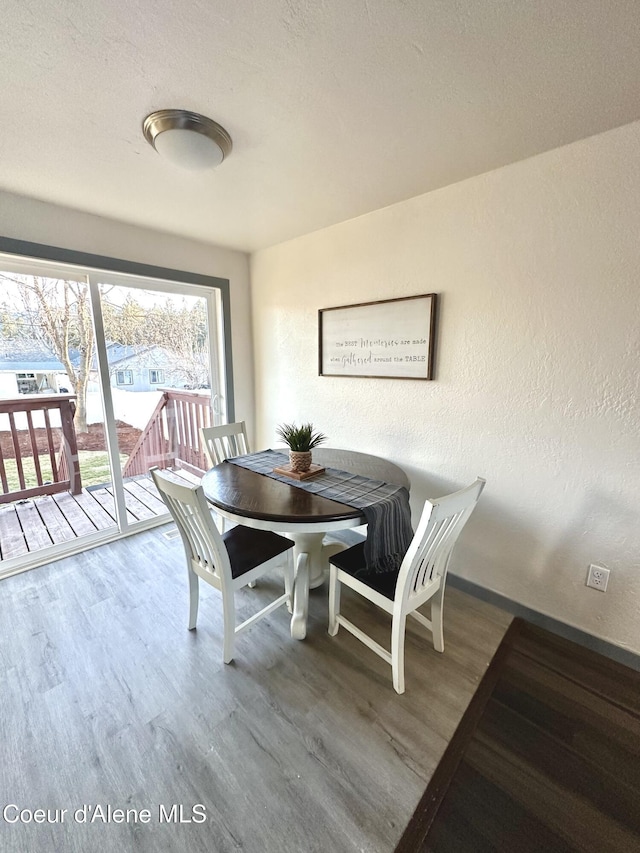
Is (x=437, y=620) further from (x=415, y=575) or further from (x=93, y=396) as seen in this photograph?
(x=93, y=396)

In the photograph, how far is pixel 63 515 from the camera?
269cm

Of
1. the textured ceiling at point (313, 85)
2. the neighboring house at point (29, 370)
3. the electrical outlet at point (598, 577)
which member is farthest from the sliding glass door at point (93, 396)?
the electrical outlet at point (598, 577)

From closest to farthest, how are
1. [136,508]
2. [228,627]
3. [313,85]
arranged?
[313,85] → [228,627] → [136,508]

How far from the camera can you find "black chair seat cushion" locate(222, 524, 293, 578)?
5.15 ft

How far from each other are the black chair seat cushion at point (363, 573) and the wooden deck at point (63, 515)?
197 cm

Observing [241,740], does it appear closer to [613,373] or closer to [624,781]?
[624,781]

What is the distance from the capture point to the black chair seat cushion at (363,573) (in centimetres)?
146

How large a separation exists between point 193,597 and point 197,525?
1.85ft

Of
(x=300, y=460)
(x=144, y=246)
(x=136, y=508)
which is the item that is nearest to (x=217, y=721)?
(x=300, y=460)

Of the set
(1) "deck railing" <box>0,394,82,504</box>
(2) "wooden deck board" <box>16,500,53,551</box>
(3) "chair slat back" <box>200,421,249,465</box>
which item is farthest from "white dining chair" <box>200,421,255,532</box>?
(2) "wooden deck board" <box>16,500,53,551</box>

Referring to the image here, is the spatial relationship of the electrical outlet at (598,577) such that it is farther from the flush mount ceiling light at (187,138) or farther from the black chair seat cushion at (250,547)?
the flush mount ceiling light at (187,138)

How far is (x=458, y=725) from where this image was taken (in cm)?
131

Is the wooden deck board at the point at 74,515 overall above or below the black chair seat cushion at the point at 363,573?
below

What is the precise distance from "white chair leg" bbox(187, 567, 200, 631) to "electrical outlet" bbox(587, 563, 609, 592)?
6.37ft
